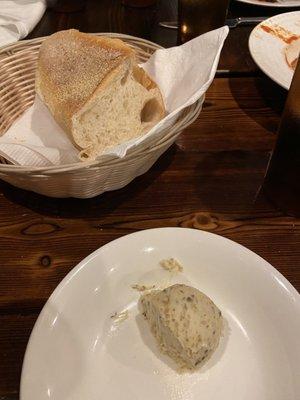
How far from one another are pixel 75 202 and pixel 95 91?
8.6 inches

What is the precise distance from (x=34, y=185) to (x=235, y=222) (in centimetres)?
37

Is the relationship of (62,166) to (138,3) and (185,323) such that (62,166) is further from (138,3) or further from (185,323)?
(138,3)

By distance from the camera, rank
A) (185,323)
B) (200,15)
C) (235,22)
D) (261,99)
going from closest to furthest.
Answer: (185,323)
(261,99)
(200,15)
(235,22)

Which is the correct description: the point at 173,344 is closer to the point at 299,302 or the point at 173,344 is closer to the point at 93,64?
the point at 299,302

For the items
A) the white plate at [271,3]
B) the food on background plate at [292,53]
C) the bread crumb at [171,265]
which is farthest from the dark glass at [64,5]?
the bread crumb at [171,265]

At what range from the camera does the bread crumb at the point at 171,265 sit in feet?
2.23

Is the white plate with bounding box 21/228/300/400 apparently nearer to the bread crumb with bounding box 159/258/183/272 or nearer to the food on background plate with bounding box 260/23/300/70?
the bread crumb with bounding box 159/258/183/272

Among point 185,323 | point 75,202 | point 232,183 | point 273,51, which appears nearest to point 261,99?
point 273,51

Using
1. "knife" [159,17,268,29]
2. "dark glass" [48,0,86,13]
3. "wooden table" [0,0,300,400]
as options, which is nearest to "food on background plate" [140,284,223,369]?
"wooden table" [0,0,300,400]

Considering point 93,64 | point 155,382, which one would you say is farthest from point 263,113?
point 155,382

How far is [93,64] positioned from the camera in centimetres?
87

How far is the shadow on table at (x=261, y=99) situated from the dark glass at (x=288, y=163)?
0.20 metres

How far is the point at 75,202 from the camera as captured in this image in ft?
2.70

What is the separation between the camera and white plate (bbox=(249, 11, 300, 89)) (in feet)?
3.26
